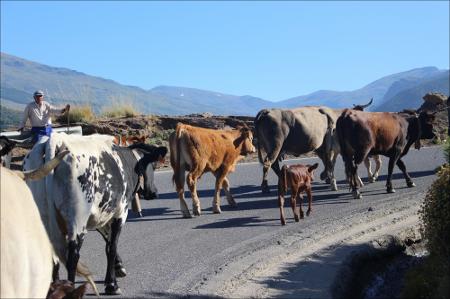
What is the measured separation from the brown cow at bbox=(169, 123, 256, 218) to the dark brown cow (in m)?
2.69

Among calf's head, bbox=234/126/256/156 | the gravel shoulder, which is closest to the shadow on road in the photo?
the gravel shoulder

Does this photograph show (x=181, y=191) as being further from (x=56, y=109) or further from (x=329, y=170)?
(x=329, y=170)

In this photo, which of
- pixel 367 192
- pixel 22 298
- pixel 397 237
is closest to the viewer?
pixel 22 298

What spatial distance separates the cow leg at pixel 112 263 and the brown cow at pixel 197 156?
14.7 feet

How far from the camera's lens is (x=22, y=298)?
2543 millimetres

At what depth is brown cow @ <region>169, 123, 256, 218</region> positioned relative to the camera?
12055mm

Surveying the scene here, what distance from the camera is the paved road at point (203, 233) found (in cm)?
812

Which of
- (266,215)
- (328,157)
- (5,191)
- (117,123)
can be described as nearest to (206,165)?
(266,215)

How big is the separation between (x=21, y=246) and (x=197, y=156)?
960 cm

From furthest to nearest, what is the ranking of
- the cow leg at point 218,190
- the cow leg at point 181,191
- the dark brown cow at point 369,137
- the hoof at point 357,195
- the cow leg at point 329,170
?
the cow leg at point 329,170 < the dark brown cow at point 369,137 < the hoof at point 357,195 < the cow leg at point 218,190 < the cow leg at point 181,191

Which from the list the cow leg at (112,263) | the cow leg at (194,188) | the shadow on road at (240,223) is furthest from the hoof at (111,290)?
the cow leg at (194,188)

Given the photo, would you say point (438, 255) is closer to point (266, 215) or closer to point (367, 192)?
point (266, 215)

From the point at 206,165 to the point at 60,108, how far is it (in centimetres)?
374

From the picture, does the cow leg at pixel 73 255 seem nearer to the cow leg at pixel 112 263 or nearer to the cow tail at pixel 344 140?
the cow leg at pixel 112 263
